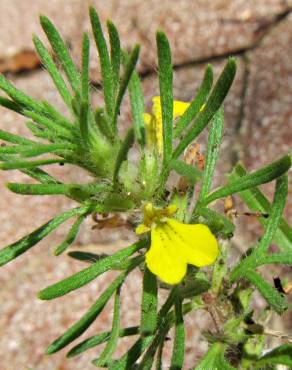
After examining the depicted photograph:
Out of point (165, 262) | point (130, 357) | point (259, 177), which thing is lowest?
point (130, 357)

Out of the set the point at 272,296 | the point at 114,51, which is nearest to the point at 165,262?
the point at 272,296

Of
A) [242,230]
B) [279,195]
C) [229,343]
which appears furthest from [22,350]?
[279,195]

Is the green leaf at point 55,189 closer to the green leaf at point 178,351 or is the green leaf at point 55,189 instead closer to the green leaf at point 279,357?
the green leaf at point 178,351

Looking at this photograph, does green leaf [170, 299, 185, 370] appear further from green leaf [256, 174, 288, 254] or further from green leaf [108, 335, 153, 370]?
green leaf [256, 174, 288, 254]

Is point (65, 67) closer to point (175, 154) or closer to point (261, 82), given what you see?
point (175, 154)

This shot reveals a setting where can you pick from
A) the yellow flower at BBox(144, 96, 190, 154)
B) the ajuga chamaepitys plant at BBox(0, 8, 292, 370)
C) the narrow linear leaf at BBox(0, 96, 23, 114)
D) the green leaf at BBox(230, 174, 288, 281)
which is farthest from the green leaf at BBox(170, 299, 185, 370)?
the narrow linear leaf at BBox(0, 96, 23, 114)

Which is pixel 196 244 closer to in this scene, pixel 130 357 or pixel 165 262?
pixel 165 262
